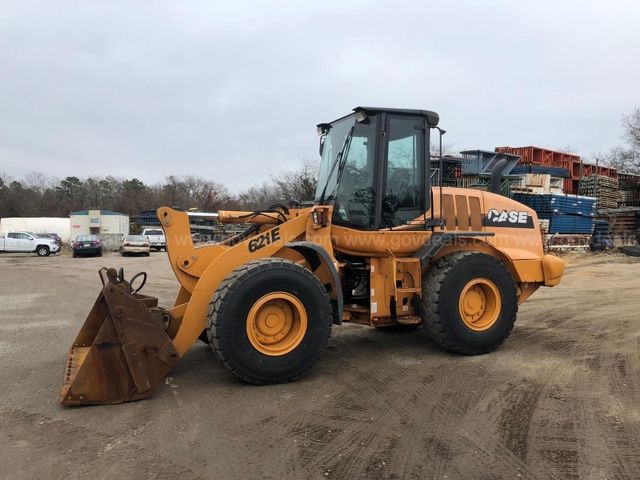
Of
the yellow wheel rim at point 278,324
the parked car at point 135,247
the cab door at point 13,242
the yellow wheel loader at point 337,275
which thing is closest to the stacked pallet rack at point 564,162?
the yellow wheel loader at point 337,275

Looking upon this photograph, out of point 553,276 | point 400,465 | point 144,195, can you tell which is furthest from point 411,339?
point 144,195

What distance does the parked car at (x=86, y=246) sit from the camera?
1171 inches

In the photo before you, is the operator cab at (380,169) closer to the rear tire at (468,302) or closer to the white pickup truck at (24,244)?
the rear tire at (468,302)

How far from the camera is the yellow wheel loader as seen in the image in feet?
15.2

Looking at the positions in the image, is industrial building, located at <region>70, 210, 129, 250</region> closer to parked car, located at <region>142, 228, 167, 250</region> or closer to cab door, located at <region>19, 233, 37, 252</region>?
parked car, located at <region>142, 228, 167, 250</region>

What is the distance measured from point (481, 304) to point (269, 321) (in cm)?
283

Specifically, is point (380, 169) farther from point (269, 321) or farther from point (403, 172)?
point (269, 321)

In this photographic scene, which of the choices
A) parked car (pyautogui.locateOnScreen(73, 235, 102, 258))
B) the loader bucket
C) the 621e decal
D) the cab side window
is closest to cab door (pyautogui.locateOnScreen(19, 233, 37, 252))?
parked car (pyautogui.locateOnScreen(73, 235, 102, 258))

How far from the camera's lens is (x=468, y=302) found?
622 centimetres

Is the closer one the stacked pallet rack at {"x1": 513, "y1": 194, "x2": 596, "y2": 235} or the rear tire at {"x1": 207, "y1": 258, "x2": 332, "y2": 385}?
the rear tire at {"x1": 207, "y1": 258, "x2": 332, "y2": 385}

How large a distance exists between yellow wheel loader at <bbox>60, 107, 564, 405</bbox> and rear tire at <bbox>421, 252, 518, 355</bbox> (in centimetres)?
2

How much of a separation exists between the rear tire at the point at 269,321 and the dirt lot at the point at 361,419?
234 mm

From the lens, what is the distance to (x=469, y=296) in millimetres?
6230

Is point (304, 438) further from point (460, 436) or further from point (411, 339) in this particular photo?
point (411, 339)
